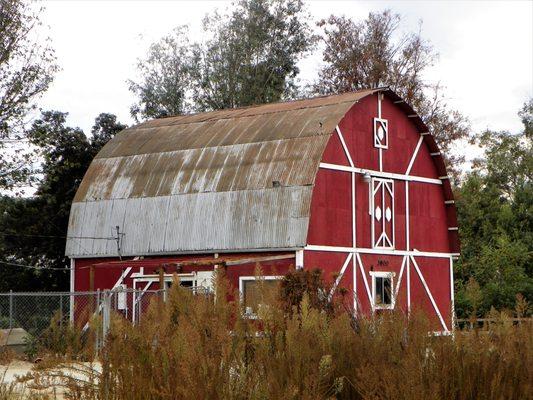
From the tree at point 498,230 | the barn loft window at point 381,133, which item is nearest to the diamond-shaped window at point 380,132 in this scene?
the barn loft window at point 381,133

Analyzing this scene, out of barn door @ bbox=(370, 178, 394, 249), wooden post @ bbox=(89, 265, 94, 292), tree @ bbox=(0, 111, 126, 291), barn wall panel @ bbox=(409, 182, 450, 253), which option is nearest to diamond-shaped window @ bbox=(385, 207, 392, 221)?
barn door @ bbox=(370, 178, 394, 249)

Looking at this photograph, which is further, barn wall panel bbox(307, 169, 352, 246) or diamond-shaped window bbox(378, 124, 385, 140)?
diamond-shaped window bbox(378, 124, 385, 140)

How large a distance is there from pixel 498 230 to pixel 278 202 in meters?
18.8

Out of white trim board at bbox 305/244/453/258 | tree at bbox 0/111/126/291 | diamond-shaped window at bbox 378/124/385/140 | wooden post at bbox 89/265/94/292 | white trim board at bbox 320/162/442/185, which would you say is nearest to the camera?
white trim board at bbox 305/244/453/258

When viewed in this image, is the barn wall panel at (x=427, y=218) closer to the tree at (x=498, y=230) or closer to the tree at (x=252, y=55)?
the tree at (x=498, y=230)

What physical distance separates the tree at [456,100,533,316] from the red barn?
319 cm

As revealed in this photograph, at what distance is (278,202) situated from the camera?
100 ft

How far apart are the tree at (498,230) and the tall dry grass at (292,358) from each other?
24997 millimetres

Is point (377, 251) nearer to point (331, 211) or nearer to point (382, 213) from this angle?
point (382, 213)

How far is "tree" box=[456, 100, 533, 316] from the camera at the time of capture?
39438mm

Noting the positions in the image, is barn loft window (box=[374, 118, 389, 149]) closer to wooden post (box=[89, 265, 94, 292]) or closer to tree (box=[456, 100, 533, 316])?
tree (box=[456, 100, 533, 316])

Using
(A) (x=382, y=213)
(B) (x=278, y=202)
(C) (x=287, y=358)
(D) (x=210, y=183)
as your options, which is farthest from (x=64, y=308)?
(C) (x=287, y=358)

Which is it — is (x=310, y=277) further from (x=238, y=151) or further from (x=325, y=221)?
(x=238, y=151)

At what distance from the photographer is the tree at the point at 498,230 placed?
129 feet
